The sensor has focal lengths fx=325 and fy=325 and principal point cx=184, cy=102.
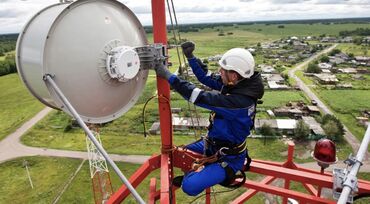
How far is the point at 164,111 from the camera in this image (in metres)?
5.57

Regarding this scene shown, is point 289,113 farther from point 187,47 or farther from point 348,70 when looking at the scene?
point 187,47

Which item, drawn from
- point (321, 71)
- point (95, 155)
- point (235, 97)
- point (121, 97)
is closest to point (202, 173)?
point (235, 97)

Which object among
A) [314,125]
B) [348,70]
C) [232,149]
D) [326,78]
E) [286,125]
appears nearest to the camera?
[232,149]

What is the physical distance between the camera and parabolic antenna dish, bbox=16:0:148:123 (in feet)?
13.7

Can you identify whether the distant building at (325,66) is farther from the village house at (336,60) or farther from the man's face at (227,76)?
the man's face at (227,76)

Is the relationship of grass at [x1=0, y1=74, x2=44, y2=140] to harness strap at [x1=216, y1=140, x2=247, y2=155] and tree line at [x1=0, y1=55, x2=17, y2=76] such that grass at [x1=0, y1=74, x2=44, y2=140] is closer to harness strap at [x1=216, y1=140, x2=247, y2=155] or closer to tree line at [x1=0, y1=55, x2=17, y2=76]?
tree line at [x1=0, y1=55, x2=17, y2=76]

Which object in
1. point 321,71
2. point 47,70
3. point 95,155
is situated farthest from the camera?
point 321,71

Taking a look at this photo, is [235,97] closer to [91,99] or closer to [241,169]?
[241,169]

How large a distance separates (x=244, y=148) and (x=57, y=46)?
3.15 m

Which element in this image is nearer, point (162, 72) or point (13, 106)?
point (162, 72)

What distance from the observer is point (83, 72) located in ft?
14.8

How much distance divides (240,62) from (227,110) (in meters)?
0.75

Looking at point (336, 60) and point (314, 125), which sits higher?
point (336, 60)

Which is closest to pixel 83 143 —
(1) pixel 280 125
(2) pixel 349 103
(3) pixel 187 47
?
(1) pixel 280 125
